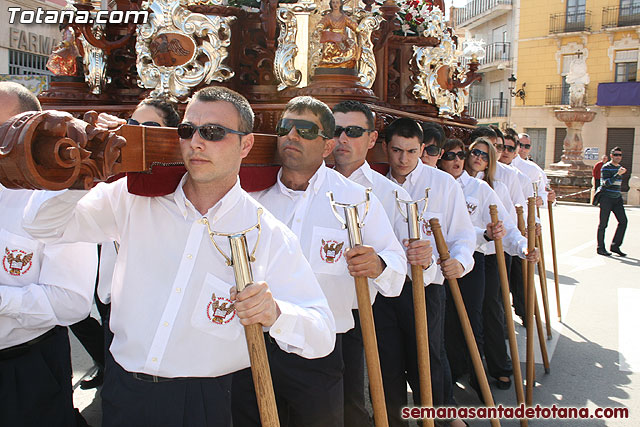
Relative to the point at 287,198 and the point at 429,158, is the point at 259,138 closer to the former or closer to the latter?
the point at 287,198

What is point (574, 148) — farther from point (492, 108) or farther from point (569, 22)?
point (492, 108)

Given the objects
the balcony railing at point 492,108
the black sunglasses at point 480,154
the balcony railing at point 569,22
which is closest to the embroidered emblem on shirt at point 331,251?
the black sunglasses at point 480,154

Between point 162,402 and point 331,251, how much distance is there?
44.6 inches

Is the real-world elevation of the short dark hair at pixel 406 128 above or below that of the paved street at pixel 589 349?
above

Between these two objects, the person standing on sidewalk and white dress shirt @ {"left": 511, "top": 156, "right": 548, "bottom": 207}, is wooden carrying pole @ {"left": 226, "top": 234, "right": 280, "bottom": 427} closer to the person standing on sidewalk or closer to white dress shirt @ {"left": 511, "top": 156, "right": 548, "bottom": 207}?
white dress shirt @ {"left": 511, "top": 156, "right": 548, "bottom": 207}

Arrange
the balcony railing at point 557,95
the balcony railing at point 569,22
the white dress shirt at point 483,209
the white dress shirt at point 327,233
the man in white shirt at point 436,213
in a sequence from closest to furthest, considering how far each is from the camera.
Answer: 1. the white dress shirt at point 327,233
2. the man in white shirt at point 436,213
3. the white dress shirt at point 483,209
4. the balcony railing at point 569,22
5. the balcony railing at point 557,95

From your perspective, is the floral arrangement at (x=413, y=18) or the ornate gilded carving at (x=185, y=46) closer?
the ornate gilded carving at (x=185, y=46)

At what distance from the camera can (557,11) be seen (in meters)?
29.3

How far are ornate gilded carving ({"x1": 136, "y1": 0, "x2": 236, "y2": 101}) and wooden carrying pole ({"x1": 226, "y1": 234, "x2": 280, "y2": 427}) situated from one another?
111 inches

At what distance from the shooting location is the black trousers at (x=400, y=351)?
11.5ft

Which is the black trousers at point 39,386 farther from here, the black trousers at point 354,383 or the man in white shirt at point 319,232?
the black trousers at point 354,383

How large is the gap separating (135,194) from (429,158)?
270cm

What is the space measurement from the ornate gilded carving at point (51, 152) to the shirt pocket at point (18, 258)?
1063 millimetres

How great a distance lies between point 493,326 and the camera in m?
4.71
